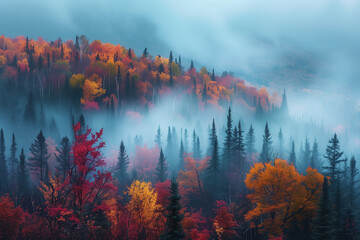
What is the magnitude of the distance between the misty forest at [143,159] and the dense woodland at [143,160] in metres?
0.33

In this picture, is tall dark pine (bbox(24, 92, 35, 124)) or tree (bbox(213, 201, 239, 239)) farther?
tall dark pine (bbox(24, 92, 35, 124))

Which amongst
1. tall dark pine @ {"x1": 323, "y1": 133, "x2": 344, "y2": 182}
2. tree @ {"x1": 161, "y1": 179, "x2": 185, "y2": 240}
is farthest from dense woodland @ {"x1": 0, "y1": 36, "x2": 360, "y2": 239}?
tall dark pine @ {"x1": 323, "y1": 133, "x2": 344, "y2": 182}

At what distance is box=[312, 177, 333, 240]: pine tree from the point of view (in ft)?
108

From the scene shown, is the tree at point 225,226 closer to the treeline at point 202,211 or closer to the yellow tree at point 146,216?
the treeline at point 202,211

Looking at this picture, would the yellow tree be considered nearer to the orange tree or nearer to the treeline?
the treeline

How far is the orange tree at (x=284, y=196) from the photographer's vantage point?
4222 cm

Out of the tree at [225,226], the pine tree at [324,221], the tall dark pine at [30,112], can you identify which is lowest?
the tree at [225,226]

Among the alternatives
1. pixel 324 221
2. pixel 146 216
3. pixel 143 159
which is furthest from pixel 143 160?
pixel 324 221

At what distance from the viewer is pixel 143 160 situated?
9569cm

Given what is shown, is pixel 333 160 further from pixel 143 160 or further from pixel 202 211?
pixel 143 160

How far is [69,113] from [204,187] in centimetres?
7874

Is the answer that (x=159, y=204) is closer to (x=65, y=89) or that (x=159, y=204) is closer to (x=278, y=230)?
(x=278, y=230)

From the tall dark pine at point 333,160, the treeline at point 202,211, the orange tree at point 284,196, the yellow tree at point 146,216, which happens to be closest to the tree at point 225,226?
the treeline at point 202,211

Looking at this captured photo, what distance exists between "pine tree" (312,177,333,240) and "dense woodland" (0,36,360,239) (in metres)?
0.12
